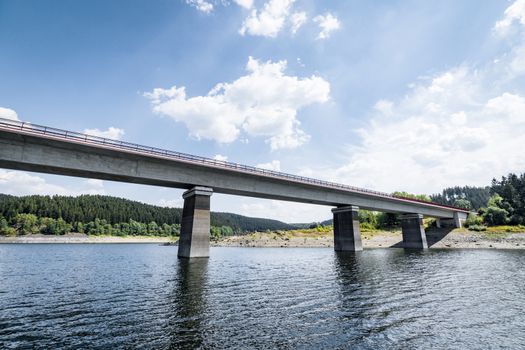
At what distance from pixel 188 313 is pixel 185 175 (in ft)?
96.5

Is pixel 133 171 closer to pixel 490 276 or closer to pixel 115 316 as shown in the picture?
pixel 115 316

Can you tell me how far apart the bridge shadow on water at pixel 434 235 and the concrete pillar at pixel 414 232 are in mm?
A: 3281

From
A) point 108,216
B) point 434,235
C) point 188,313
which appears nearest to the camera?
point 188,313

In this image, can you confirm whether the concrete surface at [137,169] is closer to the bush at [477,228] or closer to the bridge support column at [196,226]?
the bridge support column at [196,226]

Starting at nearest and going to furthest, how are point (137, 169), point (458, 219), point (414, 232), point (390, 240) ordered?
point (137, 169) < point (414, 232) < point (390, 240) < point (458, 219)

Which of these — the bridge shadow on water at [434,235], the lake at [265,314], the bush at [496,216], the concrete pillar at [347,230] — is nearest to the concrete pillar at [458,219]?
the bridge shadow on water at [434,235]

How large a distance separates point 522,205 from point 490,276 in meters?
87.5

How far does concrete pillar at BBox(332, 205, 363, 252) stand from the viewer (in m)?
56.6

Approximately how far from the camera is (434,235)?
275ft

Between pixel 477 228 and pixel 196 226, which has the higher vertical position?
pixel 196 226

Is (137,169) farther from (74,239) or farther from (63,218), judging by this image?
(63,218)

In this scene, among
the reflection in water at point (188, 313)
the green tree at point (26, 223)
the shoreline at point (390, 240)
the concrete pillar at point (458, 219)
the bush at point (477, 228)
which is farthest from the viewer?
the green tree at point (26, 223)

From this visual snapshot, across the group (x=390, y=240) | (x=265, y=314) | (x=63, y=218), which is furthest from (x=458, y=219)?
(x=63, y=218)

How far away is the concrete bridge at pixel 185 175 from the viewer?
1179 inches
